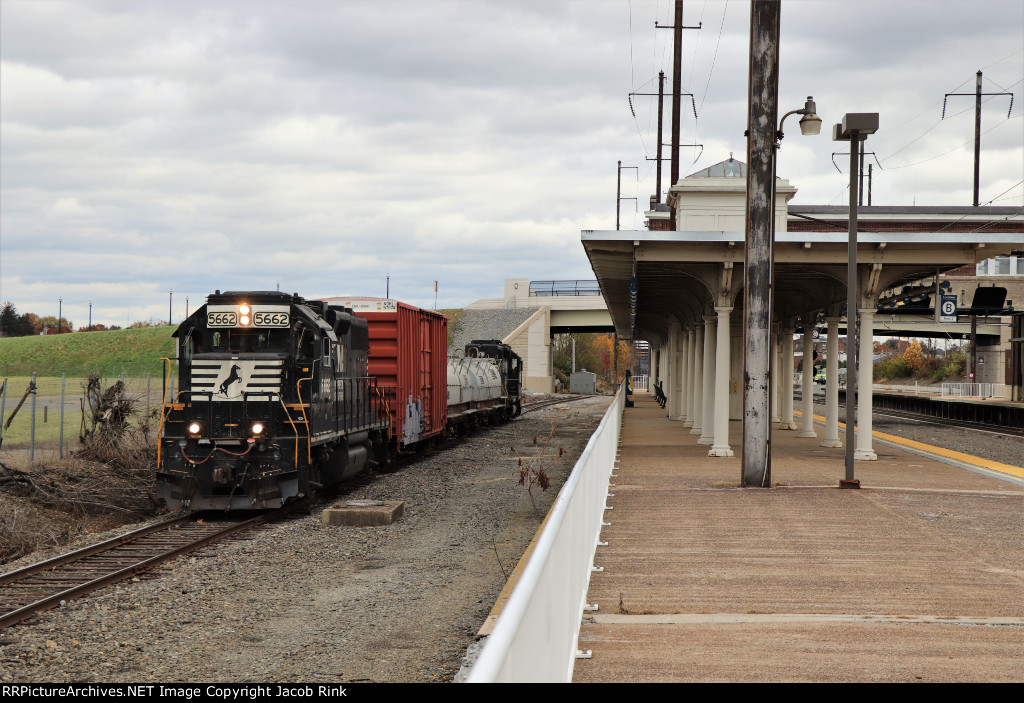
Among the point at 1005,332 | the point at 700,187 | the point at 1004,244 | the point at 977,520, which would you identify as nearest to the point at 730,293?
the point at 1004,244

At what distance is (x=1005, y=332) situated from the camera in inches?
2712

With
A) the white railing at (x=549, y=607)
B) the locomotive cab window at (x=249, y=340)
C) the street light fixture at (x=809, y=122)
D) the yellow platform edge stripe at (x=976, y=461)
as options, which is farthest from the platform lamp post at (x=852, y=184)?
the locomotive cab window at (x=249, y=340)

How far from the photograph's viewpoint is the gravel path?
7262 mm

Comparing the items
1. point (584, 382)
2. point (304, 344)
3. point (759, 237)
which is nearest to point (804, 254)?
point (759, 237)

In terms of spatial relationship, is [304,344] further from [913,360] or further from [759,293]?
[913,360]

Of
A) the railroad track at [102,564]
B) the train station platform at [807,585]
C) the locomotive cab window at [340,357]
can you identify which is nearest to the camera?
the train station platform at [807,585]

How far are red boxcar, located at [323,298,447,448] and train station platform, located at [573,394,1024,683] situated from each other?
7.40 m

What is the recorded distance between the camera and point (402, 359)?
20.8m

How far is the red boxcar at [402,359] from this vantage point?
20562 mm

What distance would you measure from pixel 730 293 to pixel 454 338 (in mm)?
67275

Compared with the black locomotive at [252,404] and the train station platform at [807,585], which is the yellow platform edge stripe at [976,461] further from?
the black locomotive at [252,404]

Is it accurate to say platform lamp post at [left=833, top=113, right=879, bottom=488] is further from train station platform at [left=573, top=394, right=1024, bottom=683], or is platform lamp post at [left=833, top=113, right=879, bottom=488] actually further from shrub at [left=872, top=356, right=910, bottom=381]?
shrub at [left=872, top=356, right=910, bottom=381]

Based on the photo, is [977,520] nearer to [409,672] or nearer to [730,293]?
[409,672]

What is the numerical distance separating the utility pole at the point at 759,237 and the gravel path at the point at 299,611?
12.0 ft
